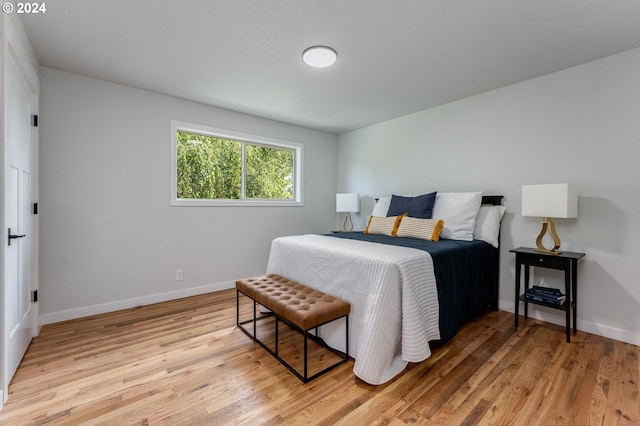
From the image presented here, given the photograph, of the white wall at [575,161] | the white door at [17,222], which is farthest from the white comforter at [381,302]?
the white door at [17,222]

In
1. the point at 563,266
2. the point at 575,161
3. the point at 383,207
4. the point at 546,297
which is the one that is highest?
the point at 575,161

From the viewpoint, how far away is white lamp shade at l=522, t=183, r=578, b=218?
89.7 inches

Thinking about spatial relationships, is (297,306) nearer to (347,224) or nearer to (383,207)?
(383,207)

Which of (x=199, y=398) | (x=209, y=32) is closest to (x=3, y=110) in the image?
(x=209, y=32)

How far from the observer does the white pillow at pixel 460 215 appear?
290cm

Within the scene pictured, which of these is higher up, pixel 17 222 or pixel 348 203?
pixel 348 203

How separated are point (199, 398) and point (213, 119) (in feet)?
9.99

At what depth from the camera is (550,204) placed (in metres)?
2.35

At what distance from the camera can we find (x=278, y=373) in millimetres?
1867

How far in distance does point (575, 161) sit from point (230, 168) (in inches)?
148

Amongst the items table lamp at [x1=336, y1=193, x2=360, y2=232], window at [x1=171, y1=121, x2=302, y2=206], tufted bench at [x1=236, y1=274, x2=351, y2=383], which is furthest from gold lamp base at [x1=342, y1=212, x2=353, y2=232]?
tufted bench at [x1=236, y1=274, x2=351, y2=383]

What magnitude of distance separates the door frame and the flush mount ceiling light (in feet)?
5.97

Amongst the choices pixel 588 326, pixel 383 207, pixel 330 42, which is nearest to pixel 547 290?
pixel 588 326

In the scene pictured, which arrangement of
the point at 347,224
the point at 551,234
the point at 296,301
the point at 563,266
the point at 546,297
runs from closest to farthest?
the point at 296,301
the point at 563,266
the point at 546,297
the point at 551,234
the point at 347,224
